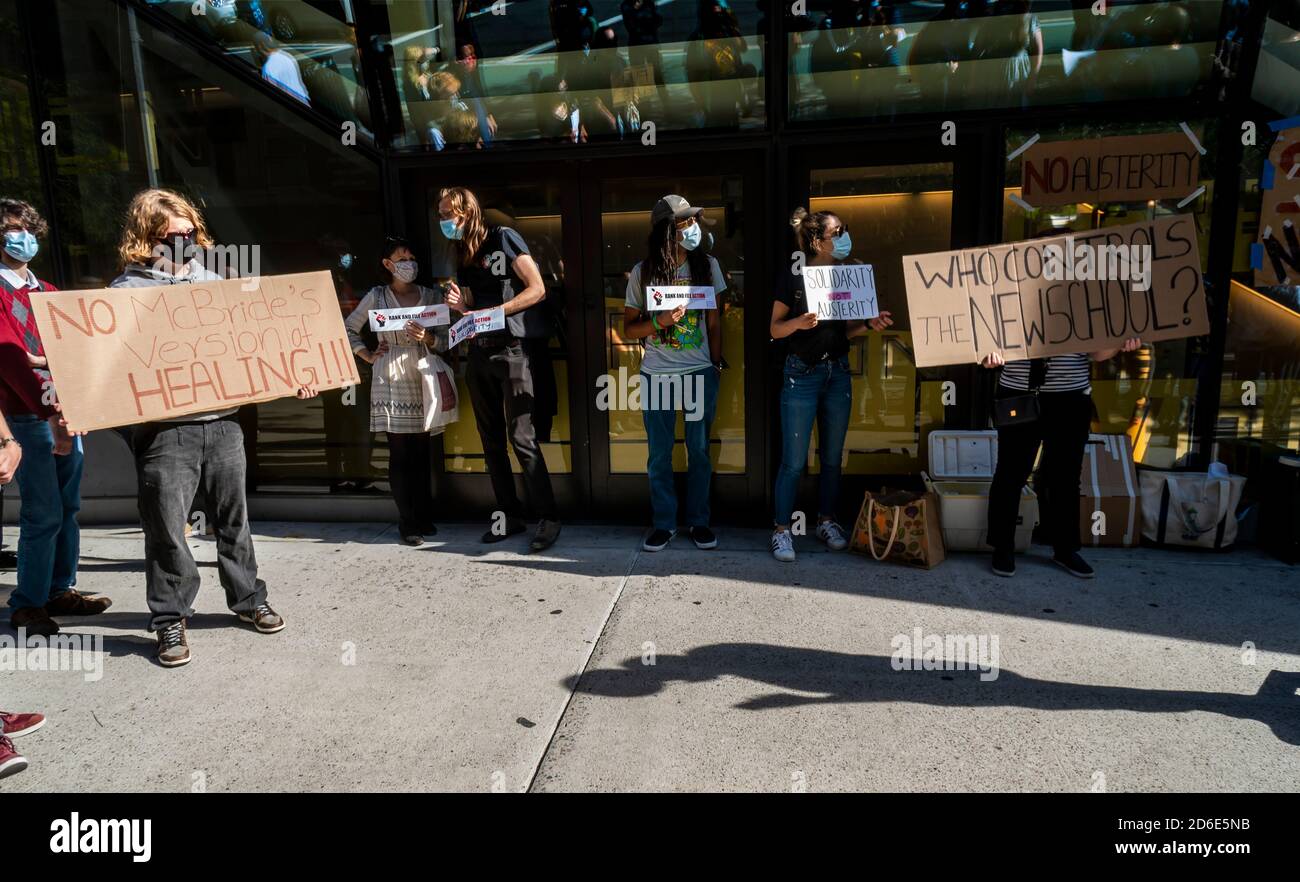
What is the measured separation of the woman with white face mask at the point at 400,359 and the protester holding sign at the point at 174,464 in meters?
1.23

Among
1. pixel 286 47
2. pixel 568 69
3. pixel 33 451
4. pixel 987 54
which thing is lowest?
pixel 33 451

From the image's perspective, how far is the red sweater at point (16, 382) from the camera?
3.50 metres

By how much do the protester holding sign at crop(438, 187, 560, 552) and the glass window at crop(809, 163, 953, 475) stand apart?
183 centimetres

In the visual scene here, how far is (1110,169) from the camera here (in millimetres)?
4801

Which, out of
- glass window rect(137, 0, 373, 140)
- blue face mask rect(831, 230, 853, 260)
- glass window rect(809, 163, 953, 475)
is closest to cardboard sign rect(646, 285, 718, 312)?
blue face mask rect(831, 230, 853, 260)

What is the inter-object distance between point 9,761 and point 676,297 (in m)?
3.55

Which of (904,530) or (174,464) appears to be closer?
(174,464)

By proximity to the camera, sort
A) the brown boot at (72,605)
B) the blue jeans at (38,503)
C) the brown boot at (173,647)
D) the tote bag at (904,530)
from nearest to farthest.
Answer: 1. the brown boot at (173,647)
2. the blue jeans at (38,503)
3. the brown boot at (72,605)
4. the tote bag at (904,530)

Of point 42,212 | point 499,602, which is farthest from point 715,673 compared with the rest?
point 42,212

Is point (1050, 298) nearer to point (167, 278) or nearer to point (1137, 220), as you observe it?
point (1137, 220)

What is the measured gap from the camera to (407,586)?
446cm

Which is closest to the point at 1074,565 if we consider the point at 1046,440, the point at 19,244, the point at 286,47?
the point at 1046,440

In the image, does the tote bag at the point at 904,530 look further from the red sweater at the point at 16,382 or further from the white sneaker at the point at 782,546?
the red sweater at the point at 16,382

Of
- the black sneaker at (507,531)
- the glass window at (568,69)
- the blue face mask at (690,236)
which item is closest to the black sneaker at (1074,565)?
the blue face mask at (690,236)
